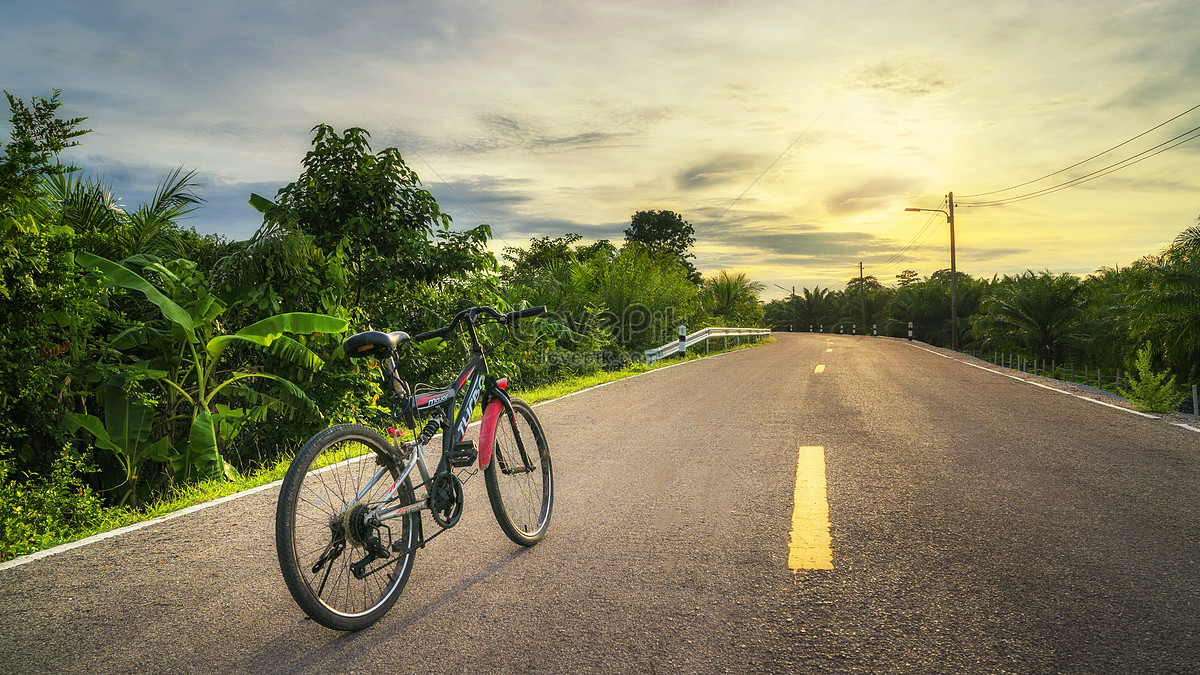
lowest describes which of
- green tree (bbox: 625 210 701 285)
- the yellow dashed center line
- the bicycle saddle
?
the yellow dashed center line

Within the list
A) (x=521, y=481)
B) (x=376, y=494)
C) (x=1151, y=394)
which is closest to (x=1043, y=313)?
(x=1151, y=394)

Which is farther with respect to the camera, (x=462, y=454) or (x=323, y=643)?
(x=462, y=454)

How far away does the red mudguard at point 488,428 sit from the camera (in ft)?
10.9

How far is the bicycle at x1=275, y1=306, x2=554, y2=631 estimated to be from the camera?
8.16ft

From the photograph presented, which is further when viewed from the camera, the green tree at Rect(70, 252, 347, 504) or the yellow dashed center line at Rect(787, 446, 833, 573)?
the green tree at Rect(70, 252, 347, 504)

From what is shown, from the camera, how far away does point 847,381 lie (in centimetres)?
1139

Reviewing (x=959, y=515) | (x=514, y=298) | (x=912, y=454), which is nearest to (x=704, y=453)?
(x=912, y=454)

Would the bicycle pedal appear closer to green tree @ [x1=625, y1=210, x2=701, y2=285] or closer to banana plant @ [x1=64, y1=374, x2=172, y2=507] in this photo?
banana plant @ [x1=64, y1=374, x2=172, y2=507]

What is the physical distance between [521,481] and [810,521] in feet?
5.50

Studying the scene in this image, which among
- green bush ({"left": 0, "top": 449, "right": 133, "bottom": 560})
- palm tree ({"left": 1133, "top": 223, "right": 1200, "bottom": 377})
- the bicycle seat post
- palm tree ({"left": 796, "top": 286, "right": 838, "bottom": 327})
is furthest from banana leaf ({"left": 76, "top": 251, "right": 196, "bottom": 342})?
palm tree ({"left": 796, "top": 286, "right": 838, "bottom": 327})

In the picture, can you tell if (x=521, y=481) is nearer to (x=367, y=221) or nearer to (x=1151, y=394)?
(x=367, y=221)

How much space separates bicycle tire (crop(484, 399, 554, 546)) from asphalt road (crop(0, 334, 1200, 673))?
0.14 metres

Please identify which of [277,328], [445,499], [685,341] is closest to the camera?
[445,499]

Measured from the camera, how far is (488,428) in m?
3.42
